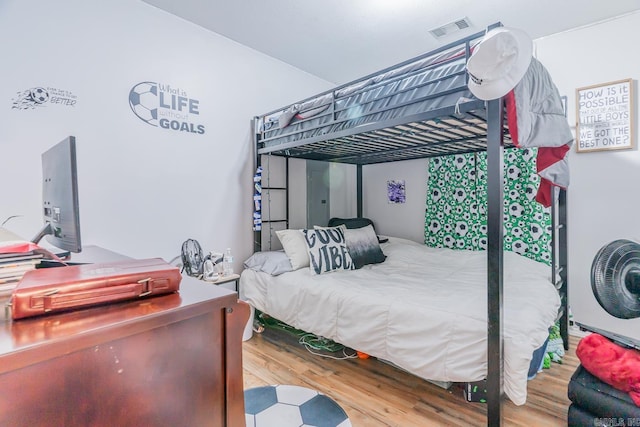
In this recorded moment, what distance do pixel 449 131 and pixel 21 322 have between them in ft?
8.01

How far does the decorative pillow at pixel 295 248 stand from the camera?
2.76 m

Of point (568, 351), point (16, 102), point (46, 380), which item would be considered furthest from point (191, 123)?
point (568, 351)

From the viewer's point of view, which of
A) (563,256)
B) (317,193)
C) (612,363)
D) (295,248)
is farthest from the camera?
(317,193)

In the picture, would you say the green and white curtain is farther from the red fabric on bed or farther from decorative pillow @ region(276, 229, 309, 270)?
decorative pillow @ region(276, 229, 309, 270)

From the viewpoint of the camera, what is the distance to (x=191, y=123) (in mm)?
2596

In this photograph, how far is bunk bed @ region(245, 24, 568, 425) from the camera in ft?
4.95

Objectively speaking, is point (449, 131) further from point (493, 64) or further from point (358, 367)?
point (358, 367)

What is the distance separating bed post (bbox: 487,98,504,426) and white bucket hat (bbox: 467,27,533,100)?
0.15m

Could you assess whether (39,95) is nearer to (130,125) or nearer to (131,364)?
(130,125)

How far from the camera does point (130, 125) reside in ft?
7.36

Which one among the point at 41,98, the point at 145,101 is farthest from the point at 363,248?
the point at 41,98

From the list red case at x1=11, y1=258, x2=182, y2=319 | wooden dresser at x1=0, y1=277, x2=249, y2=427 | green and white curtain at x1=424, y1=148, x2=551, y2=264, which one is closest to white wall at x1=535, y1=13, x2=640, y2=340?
green and white curtain at x1=424, y1=148, x2=551, y2=264

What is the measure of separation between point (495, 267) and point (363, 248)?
4.99ft

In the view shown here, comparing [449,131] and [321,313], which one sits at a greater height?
[449,131]
